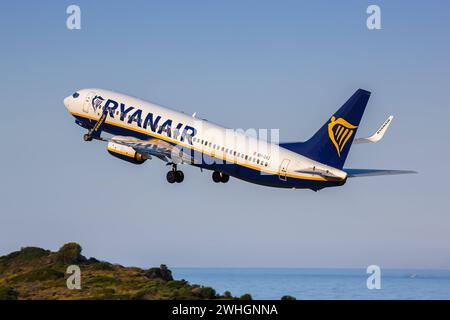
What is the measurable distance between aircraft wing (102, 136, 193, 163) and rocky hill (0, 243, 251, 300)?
10.3 metres

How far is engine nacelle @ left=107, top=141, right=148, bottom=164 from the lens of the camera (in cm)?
8450

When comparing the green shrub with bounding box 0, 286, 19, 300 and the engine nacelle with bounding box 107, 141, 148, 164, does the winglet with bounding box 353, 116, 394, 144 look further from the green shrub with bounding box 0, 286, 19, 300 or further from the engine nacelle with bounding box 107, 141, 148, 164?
the green shrub with bounding box 0, 286, 19, 300

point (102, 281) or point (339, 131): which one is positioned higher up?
point (339, 131)

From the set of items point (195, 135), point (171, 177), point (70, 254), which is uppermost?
point (195, 135)

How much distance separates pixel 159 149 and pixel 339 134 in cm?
1935

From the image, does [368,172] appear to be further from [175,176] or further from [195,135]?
[175,176]

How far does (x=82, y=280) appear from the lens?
75.1 metres

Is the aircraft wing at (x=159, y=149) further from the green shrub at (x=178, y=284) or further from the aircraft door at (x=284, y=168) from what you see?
the green shrub at (x=178, y=284)

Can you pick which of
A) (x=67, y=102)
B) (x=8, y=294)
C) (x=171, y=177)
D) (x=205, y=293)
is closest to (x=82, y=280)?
(x=8, y=294)

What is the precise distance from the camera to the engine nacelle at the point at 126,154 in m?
84.5

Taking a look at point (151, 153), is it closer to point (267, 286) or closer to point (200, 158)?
point (200, 158)

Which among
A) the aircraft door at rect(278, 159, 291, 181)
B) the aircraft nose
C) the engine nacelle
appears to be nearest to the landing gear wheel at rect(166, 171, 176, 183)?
the engine nacelle

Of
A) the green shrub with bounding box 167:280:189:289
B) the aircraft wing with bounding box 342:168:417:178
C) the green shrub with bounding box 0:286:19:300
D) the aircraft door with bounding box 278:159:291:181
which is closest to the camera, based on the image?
the green shrub with bounding box 0:286:19:300
